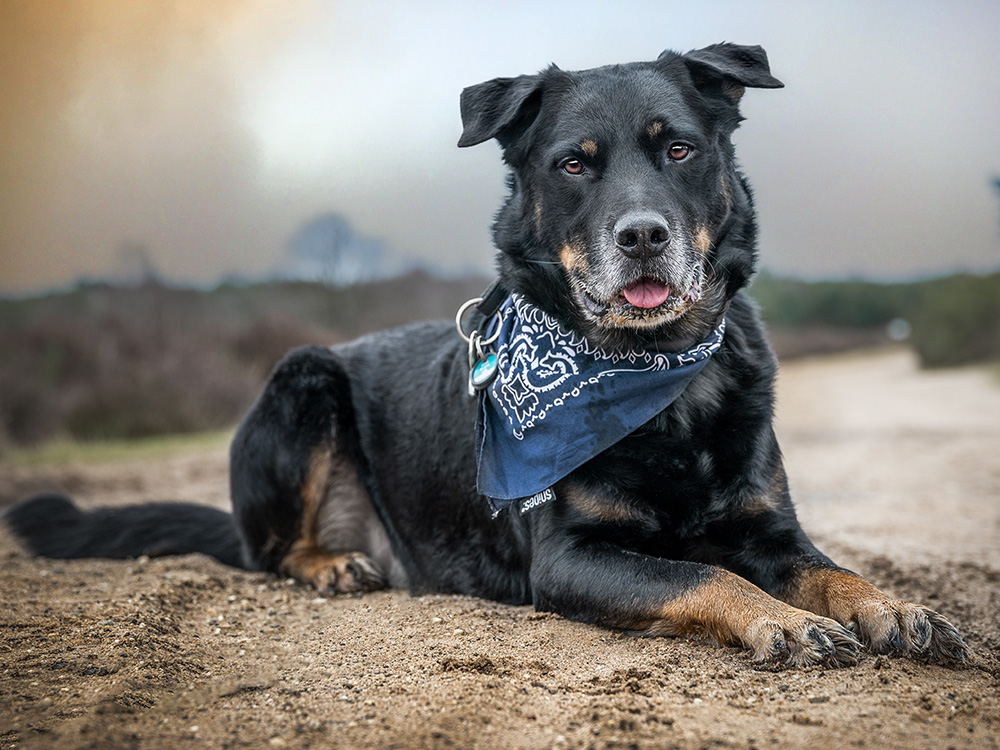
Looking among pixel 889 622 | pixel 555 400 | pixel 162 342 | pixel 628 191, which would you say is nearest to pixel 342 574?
pixel 555 400

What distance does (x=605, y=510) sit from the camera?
343cm

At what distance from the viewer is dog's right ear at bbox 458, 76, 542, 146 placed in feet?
12.4

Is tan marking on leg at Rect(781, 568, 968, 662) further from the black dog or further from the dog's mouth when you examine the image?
the dog's mouth

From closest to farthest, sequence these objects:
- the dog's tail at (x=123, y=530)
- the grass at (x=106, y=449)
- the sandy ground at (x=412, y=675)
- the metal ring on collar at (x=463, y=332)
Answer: the sandy ground at (x=412, y=675), the metal ring on collar at (x=463, y=332), the dog's tail at (x=123, y=530), the grass at (x=106, y=449)

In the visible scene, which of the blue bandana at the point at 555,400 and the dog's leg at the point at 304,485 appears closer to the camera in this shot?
the blue bandana at the point at 555,400

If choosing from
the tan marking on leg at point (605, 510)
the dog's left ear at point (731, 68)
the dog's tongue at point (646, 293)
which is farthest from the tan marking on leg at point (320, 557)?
the dog's left ear at point (731, 68)

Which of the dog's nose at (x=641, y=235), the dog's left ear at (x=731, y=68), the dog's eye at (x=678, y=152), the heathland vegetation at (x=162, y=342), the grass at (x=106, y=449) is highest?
the dog's left ear at (x=731, y=68)

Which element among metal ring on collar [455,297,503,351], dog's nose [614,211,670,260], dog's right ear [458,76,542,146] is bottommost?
metal ring on collar [455,297,503,351]

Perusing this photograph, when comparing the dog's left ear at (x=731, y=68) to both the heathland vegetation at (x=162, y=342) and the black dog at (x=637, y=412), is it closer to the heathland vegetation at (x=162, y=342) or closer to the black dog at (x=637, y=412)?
the black dog at (x=637, y=412)

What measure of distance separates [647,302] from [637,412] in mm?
451

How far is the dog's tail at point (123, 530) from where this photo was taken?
532 centimetres

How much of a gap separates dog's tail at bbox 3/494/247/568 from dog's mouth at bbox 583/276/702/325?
2965 millimetres

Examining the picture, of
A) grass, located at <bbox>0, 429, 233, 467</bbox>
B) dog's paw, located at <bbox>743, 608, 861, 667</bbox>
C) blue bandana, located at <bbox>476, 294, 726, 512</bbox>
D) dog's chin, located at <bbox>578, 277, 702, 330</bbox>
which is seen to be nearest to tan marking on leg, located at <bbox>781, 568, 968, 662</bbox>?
dog's paw, located at <bbox>743, 608, 861, 667</bbox>

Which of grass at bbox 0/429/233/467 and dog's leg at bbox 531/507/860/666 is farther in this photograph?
grass at bbox 0/429/233/467
